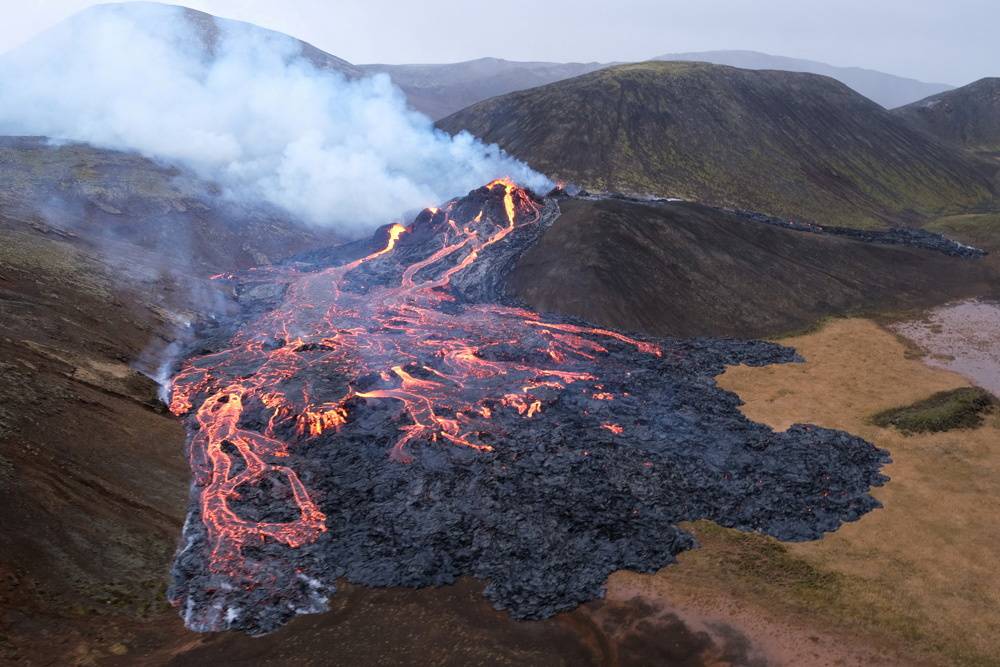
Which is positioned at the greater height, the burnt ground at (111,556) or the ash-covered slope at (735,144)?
the ash-covered slope at (735,144)

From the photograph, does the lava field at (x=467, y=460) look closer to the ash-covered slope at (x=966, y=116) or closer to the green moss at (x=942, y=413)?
the green moss at (x=942, y=413)

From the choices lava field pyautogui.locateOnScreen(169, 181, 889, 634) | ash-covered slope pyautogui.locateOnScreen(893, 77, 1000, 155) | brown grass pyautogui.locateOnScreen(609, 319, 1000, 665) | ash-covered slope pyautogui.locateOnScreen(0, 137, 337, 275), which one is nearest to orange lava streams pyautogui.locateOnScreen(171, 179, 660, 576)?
Answer: lava field pyautogui.locateOnScreen(169, 181, 889, 634)

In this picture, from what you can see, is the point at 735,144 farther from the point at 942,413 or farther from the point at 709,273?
the point at 942,413

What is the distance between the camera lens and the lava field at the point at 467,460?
69.0 feet

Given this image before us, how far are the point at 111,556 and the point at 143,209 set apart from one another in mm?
43645

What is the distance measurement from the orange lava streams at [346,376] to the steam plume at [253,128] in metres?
19.9

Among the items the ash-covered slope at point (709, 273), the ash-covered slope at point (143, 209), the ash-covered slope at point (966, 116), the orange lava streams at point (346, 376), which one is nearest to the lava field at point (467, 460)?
the orange lava streams at point (346, 376)

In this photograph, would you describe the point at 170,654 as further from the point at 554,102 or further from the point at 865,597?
the point at 554,102

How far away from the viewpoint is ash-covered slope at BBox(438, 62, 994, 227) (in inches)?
3115

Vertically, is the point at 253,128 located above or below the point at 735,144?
below

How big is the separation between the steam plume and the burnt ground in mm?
39658

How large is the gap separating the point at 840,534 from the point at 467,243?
3862 centimetres

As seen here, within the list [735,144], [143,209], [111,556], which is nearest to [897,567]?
[111,556]

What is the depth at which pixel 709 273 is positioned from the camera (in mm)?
48281
